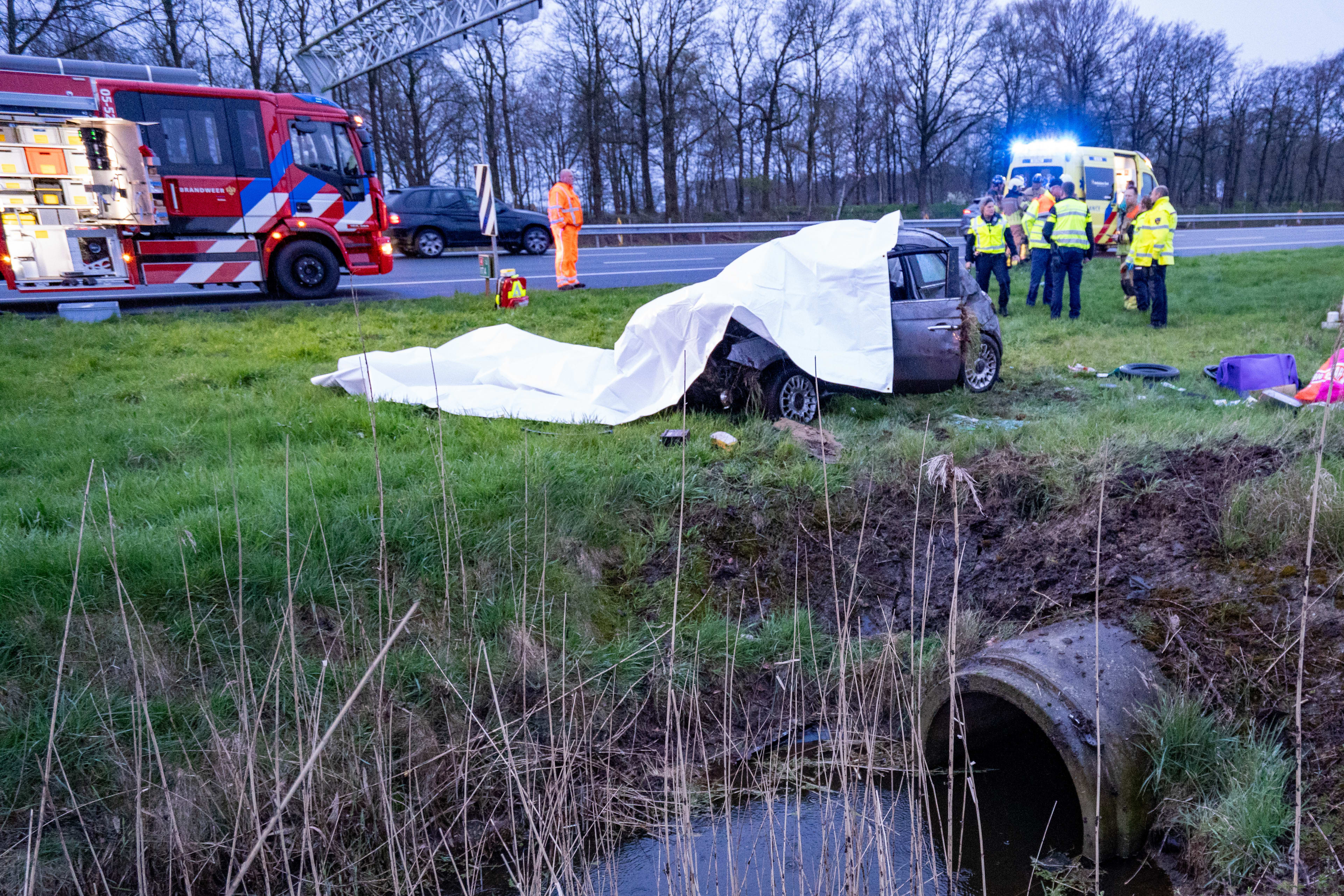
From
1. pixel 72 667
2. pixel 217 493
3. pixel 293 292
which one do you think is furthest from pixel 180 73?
pixel 72 667

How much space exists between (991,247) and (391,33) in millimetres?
14670

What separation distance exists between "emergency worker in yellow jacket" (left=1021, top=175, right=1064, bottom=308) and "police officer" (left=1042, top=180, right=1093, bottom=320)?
9cm

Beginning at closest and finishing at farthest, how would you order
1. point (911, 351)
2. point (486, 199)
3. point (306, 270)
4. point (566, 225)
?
point (911, 351)
point (486, 199)
point (306, 270)
point (566, 225)

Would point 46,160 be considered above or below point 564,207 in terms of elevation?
above

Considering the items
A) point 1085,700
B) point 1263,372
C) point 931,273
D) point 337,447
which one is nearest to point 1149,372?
point 1263,372

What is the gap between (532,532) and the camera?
467cm

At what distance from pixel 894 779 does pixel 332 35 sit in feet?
70.5

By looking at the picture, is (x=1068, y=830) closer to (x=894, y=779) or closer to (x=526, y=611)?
(x=894, y=779)

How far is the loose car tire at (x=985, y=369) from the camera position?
7574mm

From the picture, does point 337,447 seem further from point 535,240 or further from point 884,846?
point 535,240

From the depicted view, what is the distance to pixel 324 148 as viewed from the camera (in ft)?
37.4

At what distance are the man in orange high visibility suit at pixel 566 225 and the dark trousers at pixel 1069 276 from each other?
6287 mm

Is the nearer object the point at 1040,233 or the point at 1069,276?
the point at 1069,276

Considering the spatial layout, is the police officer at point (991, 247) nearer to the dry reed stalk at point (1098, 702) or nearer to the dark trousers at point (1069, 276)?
the dark trousers at point (1069, 276)
